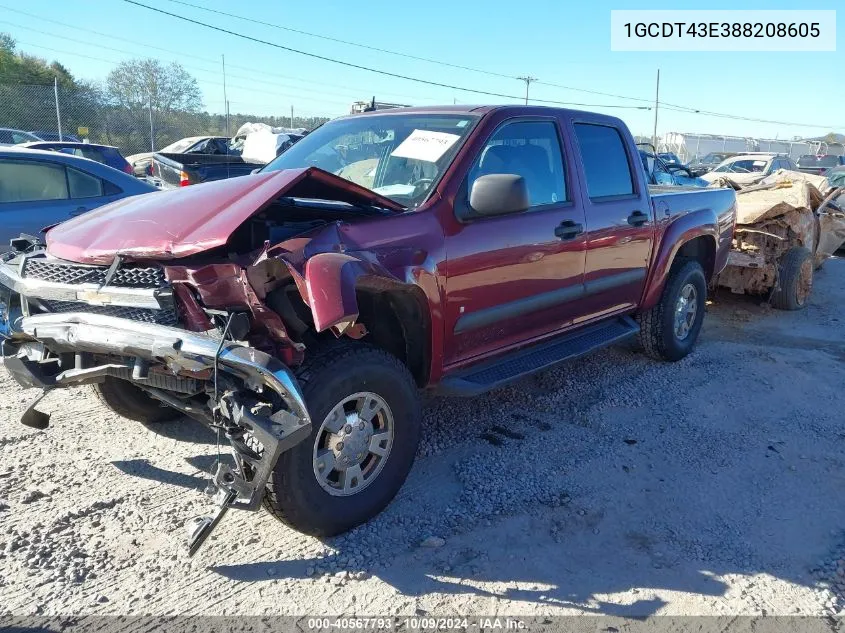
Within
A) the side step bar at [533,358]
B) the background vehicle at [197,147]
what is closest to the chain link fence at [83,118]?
the background vehicle at [197,147]

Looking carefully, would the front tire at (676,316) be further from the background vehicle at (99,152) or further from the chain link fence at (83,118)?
the chain link fence at (83,118)

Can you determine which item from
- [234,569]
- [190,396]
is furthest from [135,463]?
[234,569]

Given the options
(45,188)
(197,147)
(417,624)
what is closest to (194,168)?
(45,188)

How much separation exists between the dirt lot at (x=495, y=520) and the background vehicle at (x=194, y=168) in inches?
165

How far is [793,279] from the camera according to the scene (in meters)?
7.48

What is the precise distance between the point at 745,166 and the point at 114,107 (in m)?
20.3

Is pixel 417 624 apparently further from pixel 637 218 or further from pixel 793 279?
pixel 793 279

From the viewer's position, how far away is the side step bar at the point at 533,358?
3.54 m

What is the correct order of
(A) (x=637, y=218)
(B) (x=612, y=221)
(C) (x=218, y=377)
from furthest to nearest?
(A) (x=637, y=218)
(B) (x=612, y=221)
(C) (x=218, y=377)

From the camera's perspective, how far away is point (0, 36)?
35.9 metres

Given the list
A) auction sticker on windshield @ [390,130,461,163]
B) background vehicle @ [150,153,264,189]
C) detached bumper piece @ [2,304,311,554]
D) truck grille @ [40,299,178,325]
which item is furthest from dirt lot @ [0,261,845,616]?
background vehicle @ [150,153,264,189]

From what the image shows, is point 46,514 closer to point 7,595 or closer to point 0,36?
point 7,595

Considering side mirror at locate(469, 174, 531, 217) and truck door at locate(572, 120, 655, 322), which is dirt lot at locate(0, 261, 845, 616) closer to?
truck door at locate(572, 120, 655, 322)

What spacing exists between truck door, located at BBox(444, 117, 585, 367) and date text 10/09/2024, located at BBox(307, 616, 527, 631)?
1.36 m
